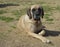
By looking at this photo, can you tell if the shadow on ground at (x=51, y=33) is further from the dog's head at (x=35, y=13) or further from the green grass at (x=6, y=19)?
the green grass at (x=6, y=19)

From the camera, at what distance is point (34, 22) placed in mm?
7703

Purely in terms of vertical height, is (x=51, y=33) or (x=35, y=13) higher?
(x=35, y=13)

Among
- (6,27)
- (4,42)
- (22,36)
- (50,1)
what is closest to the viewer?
(4,42)

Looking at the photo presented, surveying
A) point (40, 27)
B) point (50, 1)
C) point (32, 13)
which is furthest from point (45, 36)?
point (50, 1)

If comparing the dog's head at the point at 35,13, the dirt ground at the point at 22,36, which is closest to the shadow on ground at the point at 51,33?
the dirt ground at the point at 22,36

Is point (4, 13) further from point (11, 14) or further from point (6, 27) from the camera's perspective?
point (6, 27)

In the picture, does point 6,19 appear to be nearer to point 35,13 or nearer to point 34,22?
point 34,22

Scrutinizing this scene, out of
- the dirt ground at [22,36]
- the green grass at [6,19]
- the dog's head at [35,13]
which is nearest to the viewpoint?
the dirt ground at [22,36]

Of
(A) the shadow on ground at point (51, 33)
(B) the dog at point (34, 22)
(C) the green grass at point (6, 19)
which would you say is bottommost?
(C) the green grass at point (6, 19)

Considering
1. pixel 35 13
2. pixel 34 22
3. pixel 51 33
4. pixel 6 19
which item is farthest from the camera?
pixel 6 19

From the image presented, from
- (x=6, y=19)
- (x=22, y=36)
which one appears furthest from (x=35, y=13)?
(x=6, y=19)

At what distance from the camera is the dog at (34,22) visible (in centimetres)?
754

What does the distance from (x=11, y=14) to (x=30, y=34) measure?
12.1 feet

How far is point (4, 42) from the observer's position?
739cm
